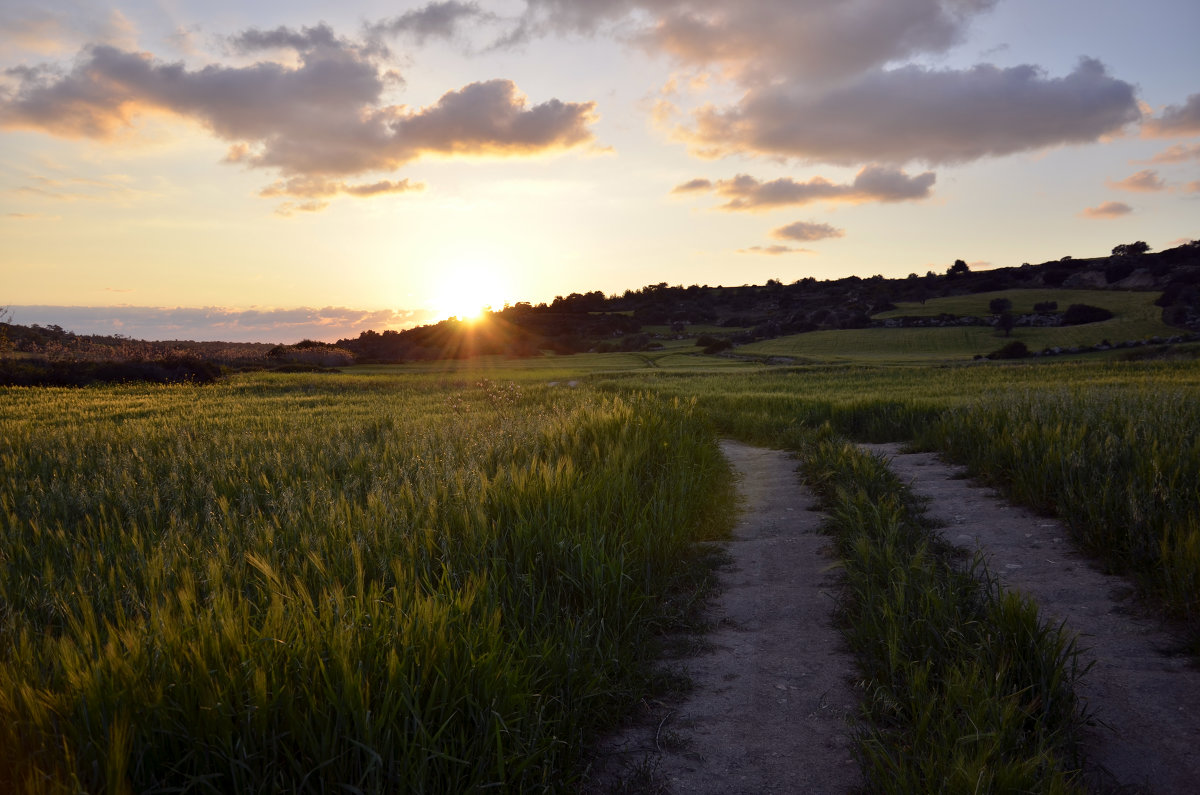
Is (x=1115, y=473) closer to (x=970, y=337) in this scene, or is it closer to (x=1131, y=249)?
(x=970, y=337)

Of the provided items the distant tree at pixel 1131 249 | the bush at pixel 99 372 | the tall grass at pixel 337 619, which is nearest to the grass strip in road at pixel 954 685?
the tall grass at pixel 337 619

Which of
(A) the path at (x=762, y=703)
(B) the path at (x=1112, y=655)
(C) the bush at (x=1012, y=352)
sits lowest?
(B) the path at (x=1112, y=655)

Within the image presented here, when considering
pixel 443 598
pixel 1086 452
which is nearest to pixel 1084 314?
pixel 1086 452

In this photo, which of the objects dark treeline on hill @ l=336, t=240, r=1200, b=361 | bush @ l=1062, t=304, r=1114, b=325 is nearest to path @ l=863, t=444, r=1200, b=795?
dark treeline on hill @ l=336, t=240, r=1200, b=361

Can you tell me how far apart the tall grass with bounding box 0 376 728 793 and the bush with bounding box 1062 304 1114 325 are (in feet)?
216

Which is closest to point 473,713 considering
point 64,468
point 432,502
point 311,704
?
point 311,704

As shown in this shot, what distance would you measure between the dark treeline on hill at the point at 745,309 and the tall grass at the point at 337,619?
62.5m

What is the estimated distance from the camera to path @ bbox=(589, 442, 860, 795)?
112 inches

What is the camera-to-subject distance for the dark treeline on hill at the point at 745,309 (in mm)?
74250

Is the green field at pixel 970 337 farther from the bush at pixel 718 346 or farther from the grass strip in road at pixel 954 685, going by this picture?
the grass strip in road at pixel 954 685

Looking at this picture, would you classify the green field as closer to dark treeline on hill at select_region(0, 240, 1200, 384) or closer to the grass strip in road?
dark treeline on hill at select_region(0, 240, 1200, 384)

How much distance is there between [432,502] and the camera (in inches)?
191

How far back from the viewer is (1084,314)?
59.1m

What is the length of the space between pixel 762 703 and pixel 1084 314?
70.8 meters
